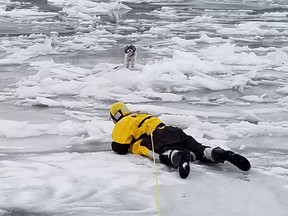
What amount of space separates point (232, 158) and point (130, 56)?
4.44m

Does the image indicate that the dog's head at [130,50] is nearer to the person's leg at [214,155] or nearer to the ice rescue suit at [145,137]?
the ice rescue suit at [145,137]

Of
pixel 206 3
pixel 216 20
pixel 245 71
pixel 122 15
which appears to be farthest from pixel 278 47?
pixel 206 3

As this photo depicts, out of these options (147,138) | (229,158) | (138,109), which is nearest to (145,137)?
(147,138)

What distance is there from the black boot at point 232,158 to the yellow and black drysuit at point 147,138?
201mm

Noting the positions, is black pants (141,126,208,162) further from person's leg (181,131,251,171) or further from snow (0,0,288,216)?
snow (0,0,288,216)

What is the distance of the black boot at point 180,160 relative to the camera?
4.25 metres

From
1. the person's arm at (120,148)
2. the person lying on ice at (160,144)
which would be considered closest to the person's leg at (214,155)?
the person lying on ice at (160,144)

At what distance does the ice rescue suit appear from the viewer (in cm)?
470

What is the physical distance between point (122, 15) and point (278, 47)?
6752mm

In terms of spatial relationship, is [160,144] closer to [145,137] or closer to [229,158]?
[145,137]

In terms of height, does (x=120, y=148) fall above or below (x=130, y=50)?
below

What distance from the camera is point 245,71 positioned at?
8.91 m

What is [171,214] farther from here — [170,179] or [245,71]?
[245,71]

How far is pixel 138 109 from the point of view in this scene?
Result: 6551mm
